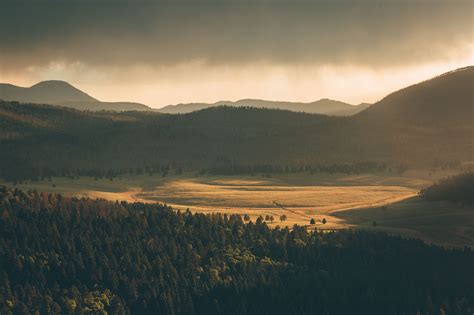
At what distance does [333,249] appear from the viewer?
19600 cm

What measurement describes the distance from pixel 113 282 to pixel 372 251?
246 ft

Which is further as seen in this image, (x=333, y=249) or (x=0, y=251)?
(x=333, y=249)

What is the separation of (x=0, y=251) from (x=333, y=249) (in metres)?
92.9

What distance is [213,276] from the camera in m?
179

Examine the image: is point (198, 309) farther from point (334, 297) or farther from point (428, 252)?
point (428, 252)

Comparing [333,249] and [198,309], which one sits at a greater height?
[333,249]

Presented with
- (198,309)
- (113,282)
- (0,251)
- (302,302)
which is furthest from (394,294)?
(0,251)

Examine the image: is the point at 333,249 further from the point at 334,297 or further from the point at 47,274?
the point at 47,274

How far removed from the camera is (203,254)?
192 m

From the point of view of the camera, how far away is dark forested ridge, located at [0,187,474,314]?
165125mm

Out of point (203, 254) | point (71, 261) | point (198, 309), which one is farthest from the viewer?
point (203, 254)

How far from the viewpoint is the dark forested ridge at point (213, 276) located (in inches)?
6501

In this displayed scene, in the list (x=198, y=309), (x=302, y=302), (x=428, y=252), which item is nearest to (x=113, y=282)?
(x=198, y=309)

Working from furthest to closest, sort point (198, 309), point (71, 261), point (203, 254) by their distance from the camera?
point (203, 254) → point (71, 261) → point (198, 309)
